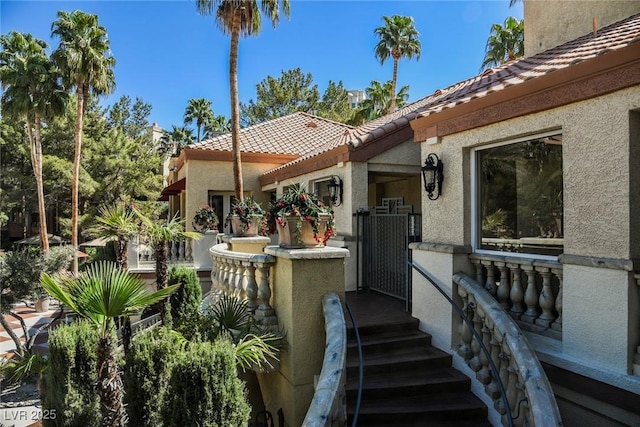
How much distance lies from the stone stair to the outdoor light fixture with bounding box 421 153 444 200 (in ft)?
7.74

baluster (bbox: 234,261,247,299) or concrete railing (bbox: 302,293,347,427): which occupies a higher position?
baluster (bbox: 234,261,247,299)

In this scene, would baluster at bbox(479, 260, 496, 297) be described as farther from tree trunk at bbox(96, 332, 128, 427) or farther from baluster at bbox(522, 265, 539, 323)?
tree trunk at bbox(96, 332, 128, 427)

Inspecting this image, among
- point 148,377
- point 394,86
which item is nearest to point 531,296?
point 148,377

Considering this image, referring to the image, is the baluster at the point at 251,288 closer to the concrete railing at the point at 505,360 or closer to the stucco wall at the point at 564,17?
the concrete railing at the point at 505,360

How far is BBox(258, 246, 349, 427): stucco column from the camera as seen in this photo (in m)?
5.22

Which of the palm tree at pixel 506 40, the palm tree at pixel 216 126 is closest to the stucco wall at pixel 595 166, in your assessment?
the palm tree at pixel 506 40

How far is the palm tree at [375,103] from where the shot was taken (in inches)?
1293

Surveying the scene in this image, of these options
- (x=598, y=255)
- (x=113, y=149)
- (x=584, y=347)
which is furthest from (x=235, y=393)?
(x=113, y=149)

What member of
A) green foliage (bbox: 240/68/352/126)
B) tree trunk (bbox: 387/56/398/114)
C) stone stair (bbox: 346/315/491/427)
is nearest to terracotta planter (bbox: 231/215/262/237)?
stone stair (bbox: 346/315/491/427)

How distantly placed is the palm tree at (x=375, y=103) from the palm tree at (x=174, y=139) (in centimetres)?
2640

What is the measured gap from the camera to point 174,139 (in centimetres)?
5025

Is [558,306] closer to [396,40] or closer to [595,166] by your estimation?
[595,166]

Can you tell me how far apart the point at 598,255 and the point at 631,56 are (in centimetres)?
215

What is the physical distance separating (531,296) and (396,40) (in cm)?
3182
